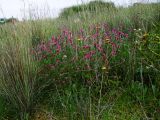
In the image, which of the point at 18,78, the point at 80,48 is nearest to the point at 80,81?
the point at 80,48

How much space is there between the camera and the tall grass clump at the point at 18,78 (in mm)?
2633

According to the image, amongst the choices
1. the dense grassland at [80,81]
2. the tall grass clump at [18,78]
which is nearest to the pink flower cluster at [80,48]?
the dense grassland at [80,81]

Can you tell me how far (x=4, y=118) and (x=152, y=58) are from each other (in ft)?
4.72

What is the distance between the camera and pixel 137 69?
2850mm

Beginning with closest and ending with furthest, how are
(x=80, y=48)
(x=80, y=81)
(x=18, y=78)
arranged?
(x=18, y=78) < (x=80, y=81) < (x=80, y=48)

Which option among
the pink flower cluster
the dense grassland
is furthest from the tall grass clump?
the pink flower cluster

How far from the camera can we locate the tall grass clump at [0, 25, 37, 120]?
8.64 feet

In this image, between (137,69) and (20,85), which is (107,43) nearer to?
(137,69)

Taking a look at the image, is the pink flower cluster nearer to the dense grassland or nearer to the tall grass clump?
the dense grassland

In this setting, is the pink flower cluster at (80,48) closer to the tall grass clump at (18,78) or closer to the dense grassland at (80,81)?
the dense grassland at (80,81)

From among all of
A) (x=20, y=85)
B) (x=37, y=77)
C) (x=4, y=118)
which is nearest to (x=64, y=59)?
(x=37, y=77)

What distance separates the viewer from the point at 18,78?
2.64m

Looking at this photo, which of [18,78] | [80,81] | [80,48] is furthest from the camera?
[80,48]

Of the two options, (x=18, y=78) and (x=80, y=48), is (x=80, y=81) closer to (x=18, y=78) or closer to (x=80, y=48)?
(x=80, y=48)
